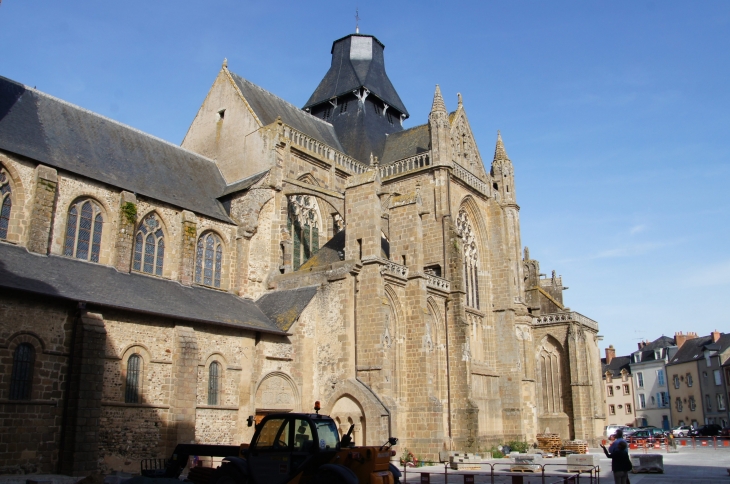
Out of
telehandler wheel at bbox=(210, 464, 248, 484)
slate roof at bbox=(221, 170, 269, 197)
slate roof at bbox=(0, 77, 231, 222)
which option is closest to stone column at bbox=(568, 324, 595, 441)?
slate roof at bbox=(221, 170, 269, 197)

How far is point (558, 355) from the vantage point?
3294 cm

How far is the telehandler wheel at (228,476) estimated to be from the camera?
9414mm

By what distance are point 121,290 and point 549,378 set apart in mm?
23406

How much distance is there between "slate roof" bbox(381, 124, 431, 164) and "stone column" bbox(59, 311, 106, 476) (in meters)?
17.9

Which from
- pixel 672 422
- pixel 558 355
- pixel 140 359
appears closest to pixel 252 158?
pixel 140 359

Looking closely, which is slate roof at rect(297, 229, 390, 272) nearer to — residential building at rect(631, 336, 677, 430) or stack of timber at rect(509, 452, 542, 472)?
stack of timber at rect(509, 452, 542, 472)

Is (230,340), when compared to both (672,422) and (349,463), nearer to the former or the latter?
(349,463)

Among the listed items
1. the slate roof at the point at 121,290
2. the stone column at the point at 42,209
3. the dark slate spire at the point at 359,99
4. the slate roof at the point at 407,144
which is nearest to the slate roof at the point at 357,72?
the dark slate spire at the point at 359,99

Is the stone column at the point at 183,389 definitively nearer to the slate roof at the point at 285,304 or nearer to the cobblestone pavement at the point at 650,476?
the slate roof at the point at 285,304

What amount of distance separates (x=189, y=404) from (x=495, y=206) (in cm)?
1928

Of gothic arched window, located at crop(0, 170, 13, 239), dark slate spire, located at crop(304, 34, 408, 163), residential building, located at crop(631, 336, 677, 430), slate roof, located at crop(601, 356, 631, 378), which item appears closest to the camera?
gothic arched window, located at crop(0, 170, 13, 239)

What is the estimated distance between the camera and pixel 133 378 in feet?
52.0

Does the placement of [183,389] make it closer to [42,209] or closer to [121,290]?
→ [121,290]

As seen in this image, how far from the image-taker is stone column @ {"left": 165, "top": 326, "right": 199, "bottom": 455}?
1616 centimetres
